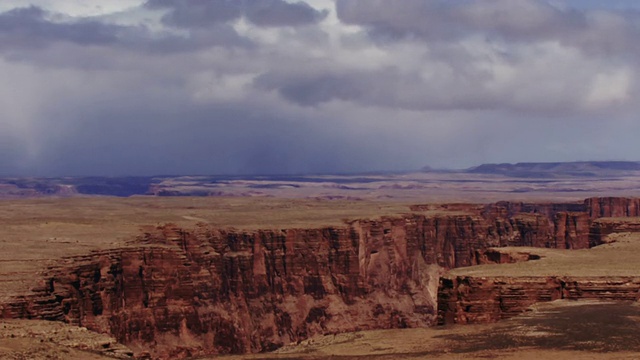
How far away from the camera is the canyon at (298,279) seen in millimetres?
48156

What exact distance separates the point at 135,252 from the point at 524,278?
28.1 m

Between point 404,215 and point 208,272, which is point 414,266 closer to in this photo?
point 404,215

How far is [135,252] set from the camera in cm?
6769

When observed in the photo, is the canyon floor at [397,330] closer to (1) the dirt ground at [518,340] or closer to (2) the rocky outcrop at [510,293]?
(1) the dirt ground at [518,340]

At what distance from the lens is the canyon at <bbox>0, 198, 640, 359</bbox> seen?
4816 centimetres

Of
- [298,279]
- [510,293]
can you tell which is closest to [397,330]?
[510,293]

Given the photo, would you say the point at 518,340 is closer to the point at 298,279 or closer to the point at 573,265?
the point at 573,265

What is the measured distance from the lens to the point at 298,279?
286 ft

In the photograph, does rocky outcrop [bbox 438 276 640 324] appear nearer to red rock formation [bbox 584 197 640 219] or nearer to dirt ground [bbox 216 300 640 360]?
dirt ground [bbox 216 300 640 360]

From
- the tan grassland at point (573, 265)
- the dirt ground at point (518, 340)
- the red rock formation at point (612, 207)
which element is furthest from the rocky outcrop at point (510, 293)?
the red rock formation at point (612, 207)

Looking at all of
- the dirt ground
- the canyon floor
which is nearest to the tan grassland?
the canyon floor

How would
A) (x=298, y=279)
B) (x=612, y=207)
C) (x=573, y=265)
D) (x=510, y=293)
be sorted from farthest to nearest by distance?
(x=612, y=207), (x=298, y=279), (x=573, y=265), (x=510, y=293)

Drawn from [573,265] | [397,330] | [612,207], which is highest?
[573,265]

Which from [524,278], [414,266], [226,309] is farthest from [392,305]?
[524,278]
